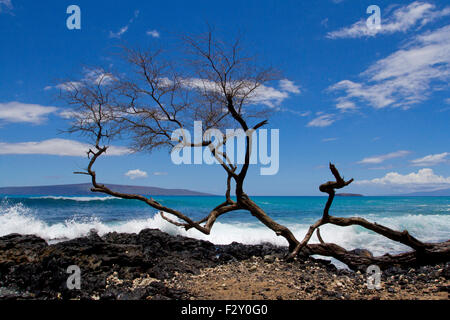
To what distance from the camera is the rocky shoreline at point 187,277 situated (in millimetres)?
5719

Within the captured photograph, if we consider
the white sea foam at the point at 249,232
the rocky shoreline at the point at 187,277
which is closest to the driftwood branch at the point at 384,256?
the rocky shoreline at the point at 187,277

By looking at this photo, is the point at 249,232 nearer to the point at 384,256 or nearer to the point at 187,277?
the point at 384,256

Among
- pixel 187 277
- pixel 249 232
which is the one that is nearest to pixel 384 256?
pixel 187 277

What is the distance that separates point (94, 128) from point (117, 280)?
4.62 m

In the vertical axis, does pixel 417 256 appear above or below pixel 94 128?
below

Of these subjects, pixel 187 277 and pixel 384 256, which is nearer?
pixel 187 277

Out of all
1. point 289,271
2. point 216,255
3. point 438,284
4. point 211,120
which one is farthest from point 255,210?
point 438,284

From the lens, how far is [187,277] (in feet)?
22.9

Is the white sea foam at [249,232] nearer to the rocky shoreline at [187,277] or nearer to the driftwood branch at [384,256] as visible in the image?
the driftwood branch at [384,256]

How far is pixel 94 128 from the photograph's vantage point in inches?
359

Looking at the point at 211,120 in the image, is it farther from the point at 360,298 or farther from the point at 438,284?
the point at 438,284

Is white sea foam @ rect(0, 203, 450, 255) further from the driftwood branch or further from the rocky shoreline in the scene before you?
the rocky shoreline

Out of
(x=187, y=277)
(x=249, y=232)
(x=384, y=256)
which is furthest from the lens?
(x=249, y=232)

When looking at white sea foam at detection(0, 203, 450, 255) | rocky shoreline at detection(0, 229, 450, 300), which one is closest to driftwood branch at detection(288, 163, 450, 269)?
rocky shoreline at detection(0, 229, 450, 300)
